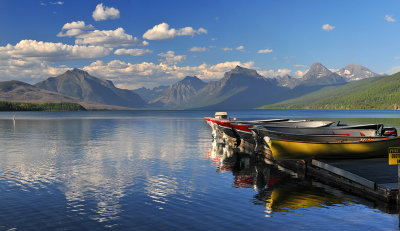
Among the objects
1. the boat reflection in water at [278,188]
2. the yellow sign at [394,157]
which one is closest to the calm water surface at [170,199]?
the boat reflection in water at [278,188]

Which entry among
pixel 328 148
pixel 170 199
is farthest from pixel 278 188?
pixel 170 199

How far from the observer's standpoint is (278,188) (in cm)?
2341

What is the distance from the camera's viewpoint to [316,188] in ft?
75.3

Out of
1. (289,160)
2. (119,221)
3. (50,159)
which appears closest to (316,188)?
(289,160)

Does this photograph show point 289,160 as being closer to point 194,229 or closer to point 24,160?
point 194,229

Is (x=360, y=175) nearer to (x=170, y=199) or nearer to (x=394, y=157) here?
(x=394, y=157)

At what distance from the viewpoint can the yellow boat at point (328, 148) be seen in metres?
27.2

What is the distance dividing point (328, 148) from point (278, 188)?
6783 millimetres

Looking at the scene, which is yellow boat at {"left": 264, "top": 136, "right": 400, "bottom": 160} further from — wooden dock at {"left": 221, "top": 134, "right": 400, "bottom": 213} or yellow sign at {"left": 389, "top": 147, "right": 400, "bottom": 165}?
yellow sign at {"left": 389, "top": 147, "right": 400, "bottom": 165}

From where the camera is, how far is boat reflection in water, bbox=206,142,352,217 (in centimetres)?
1930

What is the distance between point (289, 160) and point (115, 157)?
61.6 ft

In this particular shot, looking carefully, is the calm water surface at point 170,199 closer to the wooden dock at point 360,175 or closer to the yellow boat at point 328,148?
the wooden dock at point 360,175

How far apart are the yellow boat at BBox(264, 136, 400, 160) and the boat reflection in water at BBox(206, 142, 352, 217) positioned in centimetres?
200

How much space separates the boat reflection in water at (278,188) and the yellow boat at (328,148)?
6.55 ft
